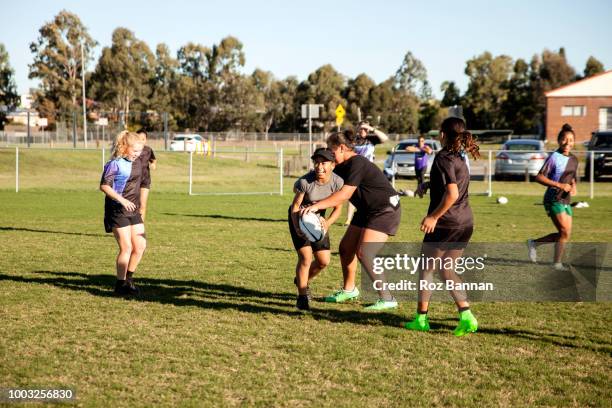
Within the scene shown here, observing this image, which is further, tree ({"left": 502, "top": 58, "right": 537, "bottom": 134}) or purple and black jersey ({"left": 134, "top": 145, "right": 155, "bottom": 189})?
tree ({"left": 502, "top": 58, "right": 537, "bottom": 134})

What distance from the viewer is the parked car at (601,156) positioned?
29.9 meters

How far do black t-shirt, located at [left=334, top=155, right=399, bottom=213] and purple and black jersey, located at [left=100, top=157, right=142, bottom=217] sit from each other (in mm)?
2373

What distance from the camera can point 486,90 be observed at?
297ft

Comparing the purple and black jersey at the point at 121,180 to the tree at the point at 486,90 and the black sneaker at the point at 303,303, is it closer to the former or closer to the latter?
the black sneaker at the point at 303,303

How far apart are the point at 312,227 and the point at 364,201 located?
59 centimetres

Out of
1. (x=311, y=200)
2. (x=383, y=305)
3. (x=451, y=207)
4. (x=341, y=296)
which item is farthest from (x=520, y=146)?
(x=451, y=207)

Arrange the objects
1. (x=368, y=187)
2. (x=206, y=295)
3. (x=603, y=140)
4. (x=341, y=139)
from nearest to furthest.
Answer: (x=341, y=139), (x=368, y=187), (x=206, y=295), (x=603, y=140)

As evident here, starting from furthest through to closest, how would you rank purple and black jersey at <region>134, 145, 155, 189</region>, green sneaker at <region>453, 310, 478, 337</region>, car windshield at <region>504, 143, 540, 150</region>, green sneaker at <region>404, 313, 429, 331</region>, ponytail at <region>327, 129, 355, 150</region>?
1. car windshield at <region>504, 143, 540, 150</region>
2. purple and black jersey at <region>134, 145, 155, 189</region>
3. ponytail at <region>327, 129, 355, 150</region>
4. green sneaker at <region>404, 313, 429, 331</region>
5. green sneaker at <region>453, 310, 478, 337</region>

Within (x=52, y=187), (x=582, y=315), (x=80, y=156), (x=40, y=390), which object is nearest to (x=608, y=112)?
(x=80, y=156)

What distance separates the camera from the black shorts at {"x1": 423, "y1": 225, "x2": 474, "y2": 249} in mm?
5906

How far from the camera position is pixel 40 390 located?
456 centimetres

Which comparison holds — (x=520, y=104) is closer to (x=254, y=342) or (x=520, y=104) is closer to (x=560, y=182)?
(x=560, y=182)

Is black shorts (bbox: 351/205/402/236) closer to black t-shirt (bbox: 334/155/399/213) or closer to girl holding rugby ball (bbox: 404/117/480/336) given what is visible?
black t-shirt (bbox: 334/155/399/213)

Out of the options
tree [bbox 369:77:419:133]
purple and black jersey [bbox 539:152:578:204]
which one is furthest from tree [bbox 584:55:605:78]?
purple and black jersey [bbox 539:152:578:204]
